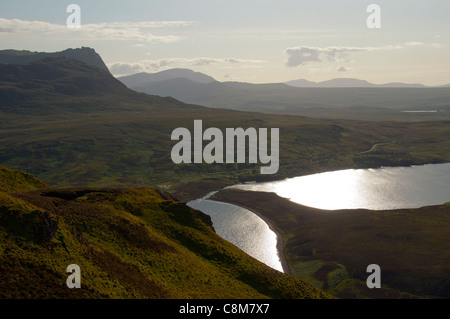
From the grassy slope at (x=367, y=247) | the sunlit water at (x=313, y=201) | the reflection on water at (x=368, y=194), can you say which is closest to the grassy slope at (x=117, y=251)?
the grassy slope at (x=367, y=247)

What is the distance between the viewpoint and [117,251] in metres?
58.5

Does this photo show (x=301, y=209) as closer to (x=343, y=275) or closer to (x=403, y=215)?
(x=403, y=215)

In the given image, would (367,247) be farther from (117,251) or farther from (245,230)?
(117,251)

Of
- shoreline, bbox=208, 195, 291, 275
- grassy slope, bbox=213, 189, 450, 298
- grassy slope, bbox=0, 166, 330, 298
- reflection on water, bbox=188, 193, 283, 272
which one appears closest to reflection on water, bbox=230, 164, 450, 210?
grassy slope, bbox=213, 189, 450, 298

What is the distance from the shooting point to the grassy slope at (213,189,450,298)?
84.4 meters

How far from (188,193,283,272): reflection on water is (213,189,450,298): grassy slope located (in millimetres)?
4963

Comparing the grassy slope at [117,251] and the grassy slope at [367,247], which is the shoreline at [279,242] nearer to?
the grassy slope at [367,247]

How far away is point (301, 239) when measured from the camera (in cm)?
11750

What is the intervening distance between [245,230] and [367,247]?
41704 mm

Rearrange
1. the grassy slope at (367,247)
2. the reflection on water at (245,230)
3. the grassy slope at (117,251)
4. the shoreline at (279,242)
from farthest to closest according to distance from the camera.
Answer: the reflection on water at (245,230)
the shoreline at (279,242)
the grassy slope at (367,247)
the grassy slope at (117,251)

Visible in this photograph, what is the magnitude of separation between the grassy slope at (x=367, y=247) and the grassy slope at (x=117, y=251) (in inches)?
1009

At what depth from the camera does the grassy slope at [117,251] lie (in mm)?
44844
